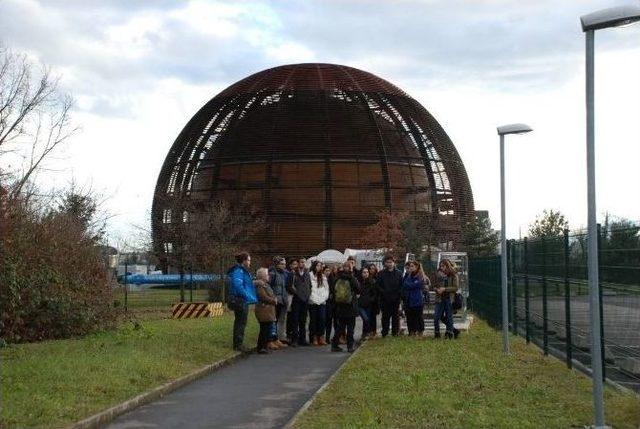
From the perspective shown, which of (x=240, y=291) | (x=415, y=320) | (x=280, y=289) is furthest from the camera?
(x=415, y=320)

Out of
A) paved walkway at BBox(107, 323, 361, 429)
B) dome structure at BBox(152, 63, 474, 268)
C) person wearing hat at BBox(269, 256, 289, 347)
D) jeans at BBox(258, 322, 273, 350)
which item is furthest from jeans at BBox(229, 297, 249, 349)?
dome structure at BBox(152, 63, 474, 268)

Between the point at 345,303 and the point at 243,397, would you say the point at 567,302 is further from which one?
the point at 243,397

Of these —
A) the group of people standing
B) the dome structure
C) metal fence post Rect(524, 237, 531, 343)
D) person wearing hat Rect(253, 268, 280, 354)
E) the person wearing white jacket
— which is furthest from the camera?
the dome structure

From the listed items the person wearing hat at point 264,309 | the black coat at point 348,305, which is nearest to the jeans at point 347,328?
the black coat at point 348,305

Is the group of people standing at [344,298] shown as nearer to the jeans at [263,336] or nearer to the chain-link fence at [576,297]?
the jeans at [263,336]

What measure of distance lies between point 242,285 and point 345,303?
2.10m

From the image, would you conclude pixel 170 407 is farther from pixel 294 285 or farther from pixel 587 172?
pixel 294 285

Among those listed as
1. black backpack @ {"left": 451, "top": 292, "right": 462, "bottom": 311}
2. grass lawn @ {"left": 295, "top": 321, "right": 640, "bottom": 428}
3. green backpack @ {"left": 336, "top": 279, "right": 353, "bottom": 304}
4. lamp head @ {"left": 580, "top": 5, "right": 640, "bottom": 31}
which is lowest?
grass lawn @ {"left": 295, "top": 321, "right": 640, "bottom": 428}

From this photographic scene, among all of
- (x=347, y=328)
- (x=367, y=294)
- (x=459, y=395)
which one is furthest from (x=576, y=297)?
(x=367, y=294)

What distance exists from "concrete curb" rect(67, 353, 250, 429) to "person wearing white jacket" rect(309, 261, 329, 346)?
14.4 ft

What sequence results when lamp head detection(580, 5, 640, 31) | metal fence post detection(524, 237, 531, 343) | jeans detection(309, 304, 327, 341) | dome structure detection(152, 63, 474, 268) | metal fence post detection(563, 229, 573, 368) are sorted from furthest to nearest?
dome structure detection(152, 63, 474, 268) → jeans detection(309, 304, 327, 341) → metal fence post detection(524, 237, 531, 343) → metal fence post detection(563, 229, 573, 368) → lamp head detection(580, 5, 640, 31)

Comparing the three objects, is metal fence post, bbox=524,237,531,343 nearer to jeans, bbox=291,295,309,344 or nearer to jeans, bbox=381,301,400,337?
jeans, bbox=381,301,400,337

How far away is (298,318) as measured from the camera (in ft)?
61.1

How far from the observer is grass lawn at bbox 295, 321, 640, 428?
28.5ft
